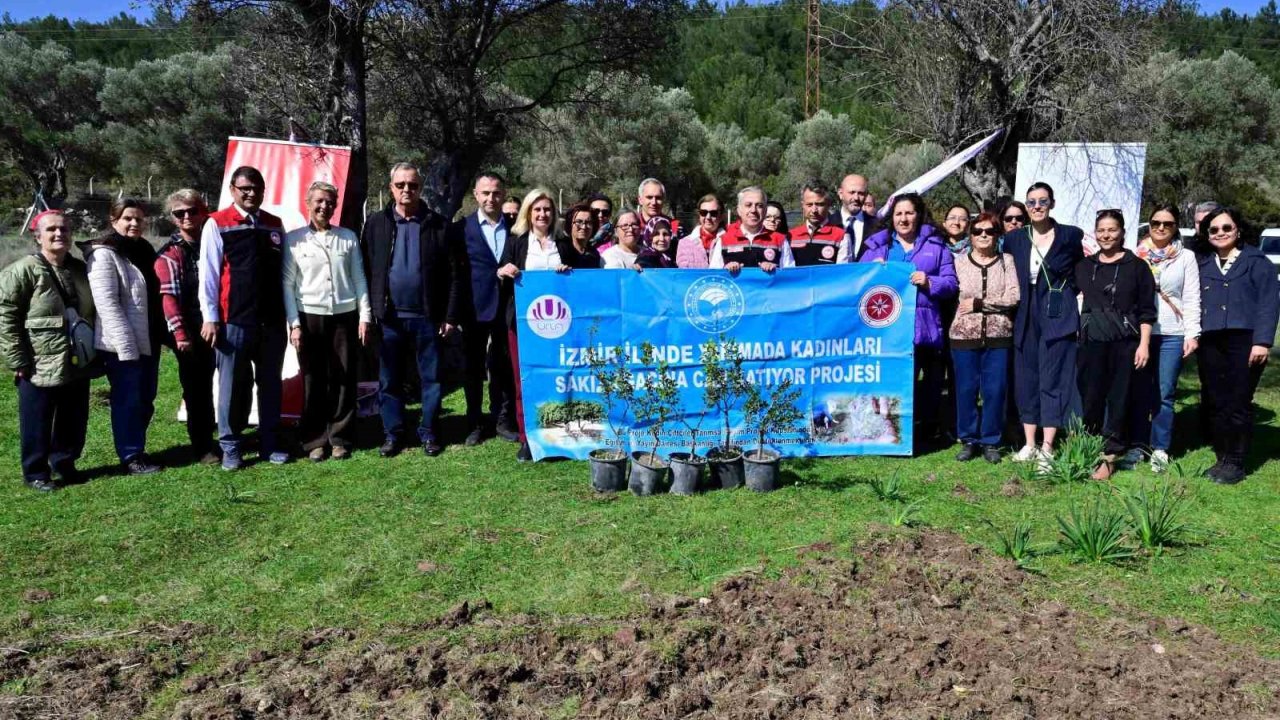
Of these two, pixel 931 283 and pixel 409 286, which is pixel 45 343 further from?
pixel 931 283

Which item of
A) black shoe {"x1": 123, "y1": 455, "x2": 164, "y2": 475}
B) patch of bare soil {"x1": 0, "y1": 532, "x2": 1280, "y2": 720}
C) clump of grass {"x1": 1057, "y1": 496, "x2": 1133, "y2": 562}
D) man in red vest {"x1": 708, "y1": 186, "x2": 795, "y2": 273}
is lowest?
patch of bare soil {"x1": 0, "y1": 532, "x2": 1280, "y2": 720}

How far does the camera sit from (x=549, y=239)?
6730 millimetres

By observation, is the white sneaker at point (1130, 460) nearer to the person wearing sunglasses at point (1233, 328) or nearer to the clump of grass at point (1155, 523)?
the person wearing sunglasses at point (1233, 328)

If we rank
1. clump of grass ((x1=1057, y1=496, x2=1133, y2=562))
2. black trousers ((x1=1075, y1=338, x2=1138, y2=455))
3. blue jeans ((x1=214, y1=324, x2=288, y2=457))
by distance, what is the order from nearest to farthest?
1. clump of grass ((x1=1057, y1=496, x2=1133, y2=562))
2. black trousers ((x1=1075, y1=338, x2=1138, y2=455))
3. blue jeans ((x1=214, y1=324, x2=288, y2=457))

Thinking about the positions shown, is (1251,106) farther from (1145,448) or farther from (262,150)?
(262,150)

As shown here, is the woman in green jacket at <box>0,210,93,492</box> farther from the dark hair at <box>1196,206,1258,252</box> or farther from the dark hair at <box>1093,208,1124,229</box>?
the dark hair at <box>1196,206,1258,252</box>

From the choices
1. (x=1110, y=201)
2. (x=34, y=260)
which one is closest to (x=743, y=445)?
(x=34, y=260)

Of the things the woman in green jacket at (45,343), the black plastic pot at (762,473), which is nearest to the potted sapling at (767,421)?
the black plastic pot at (762,473)

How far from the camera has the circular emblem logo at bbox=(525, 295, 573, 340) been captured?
653cm

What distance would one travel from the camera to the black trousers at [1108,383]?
6.26 meters

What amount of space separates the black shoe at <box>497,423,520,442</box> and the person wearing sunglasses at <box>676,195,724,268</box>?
6.23 feet

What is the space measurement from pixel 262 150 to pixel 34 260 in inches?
105

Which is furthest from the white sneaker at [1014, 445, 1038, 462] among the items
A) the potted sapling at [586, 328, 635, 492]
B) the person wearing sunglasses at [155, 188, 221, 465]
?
the person wearing sunglasses at [155, 188, 221, 465]

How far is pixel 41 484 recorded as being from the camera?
5984 mm
